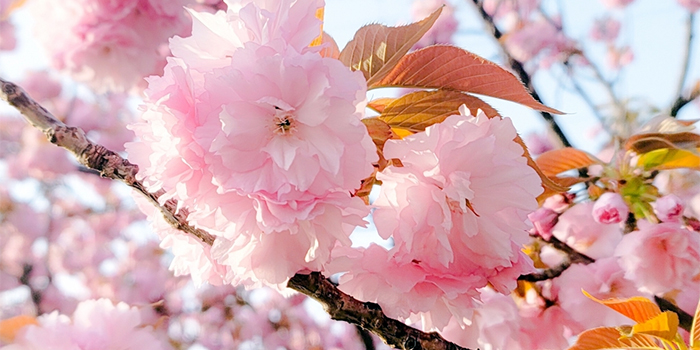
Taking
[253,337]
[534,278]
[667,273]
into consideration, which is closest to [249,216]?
[534,278]

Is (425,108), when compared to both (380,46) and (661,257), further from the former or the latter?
(661,257)

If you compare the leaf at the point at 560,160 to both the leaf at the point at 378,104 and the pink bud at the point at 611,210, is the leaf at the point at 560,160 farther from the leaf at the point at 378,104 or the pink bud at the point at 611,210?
the leaf at the point at 378,104

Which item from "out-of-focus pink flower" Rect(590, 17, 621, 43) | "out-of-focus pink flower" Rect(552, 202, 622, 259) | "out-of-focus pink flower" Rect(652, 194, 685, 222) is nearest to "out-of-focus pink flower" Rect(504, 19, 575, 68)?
"out-of-focus pink flower" Rect(590, 17, 621, 43)

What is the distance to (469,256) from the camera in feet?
1.45

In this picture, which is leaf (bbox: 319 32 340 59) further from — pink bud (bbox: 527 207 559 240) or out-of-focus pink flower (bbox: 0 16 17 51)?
out-of-focus pink flower (bbox: 0 16 17 51)

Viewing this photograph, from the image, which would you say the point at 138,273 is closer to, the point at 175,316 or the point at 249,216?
the point at 175,316

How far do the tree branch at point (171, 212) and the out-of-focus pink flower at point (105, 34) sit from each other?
38.4 inches

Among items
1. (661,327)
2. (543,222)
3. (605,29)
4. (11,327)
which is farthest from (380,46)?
(605,29)

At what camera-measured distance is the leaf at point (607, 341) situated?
1.66ft

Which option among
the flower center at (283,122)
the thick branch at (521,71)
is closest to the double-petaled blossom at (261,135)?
the flower center at (283,122)

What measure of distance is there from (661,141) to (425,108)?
1.98 ft

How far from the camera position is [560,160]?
0.93 m

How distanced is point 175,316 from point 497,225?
346 centimetres

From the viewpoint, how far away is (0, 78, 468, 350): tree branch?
482 millimetres
